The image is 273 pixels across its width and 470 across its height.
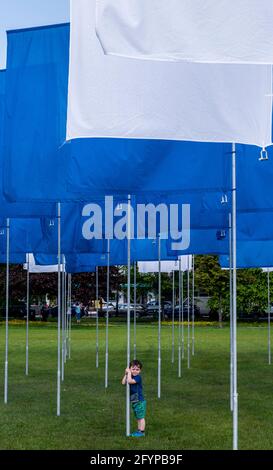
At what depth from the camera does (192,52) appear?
5070mm

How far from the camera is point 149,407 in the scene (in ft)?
49.2

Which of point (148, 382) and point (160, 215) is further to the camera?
point (148, 382)

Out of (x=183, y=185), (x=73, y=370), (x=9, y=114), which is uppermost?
(x=9, y=114)

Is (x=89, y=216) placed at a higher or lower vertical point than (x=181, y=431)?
higher

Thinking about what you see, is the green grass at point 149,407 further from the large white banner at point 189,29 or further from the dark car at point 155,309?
the dark car at point 155,309

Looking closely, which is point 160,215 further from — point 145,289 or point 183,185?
point 145,289

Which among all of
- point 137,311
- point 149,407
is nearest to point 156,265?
point 149,407

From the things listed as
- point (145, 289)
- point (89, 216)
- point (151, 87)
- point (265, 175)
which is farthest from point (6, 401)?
point (145, 289)

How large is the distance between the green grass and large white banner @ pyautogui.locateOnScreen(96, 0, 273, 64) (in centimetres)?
691

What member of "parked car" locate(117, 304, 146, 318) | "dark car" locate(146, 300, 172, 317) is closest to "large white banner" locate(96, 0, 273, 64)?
"parked car" locate(117, 304, 146, 318)

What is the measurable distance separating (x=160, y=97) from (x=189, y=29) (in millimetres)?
898

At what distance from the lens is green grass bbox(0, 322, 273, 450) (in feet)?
37.2

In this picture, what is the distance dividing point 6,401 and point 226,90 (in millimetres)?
11234

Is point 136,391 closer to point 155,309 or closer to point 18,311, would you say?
point 18,311
